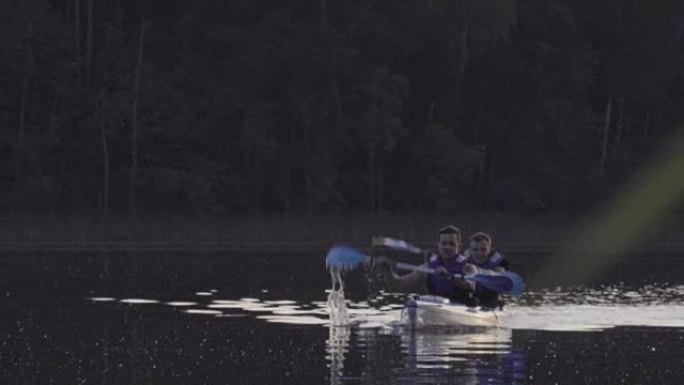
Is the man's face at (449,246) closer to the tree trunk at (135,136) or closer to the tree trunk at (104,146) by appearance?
the tree trunk at (135,136)

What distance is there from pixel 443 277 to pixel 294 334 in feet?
11.9

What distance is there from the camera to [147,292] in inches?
1911

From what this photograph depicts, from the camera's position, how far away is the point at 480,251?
39.3 meters

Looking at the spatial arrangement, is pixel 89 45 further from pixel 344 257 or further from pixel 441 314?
pixel 441 314

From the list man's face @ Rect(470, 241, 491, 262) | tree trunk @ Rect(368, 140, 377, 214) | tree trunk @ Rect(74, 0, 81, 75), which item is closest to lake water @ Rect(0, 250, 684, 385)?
man's face @ Rect(470, 241, 491, 262)

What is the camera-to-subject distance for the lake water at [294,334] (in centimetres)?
2892

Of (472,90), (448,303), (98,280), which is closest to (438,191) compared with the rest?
(472,90)

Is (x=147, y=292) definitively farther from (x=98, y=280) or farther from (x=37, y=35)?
(x=37, y=35)

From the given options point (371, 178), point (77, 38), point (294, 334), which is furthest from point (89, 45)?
point (294, 334)

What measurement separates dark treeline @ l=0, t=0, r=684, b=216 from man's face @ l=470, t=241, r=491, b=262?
52.3 m

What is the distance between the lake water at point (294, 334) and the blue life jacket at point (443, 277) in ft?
3.24

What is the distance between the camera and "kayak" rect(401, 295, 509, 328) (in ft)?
123

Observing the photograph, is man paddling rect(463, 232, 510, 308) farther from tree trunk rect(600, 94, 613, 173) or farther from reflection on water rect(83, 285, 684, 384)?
tree trunk rect(600, 94, 613, 173)

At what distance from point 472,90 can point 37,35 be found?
23.1 metres
